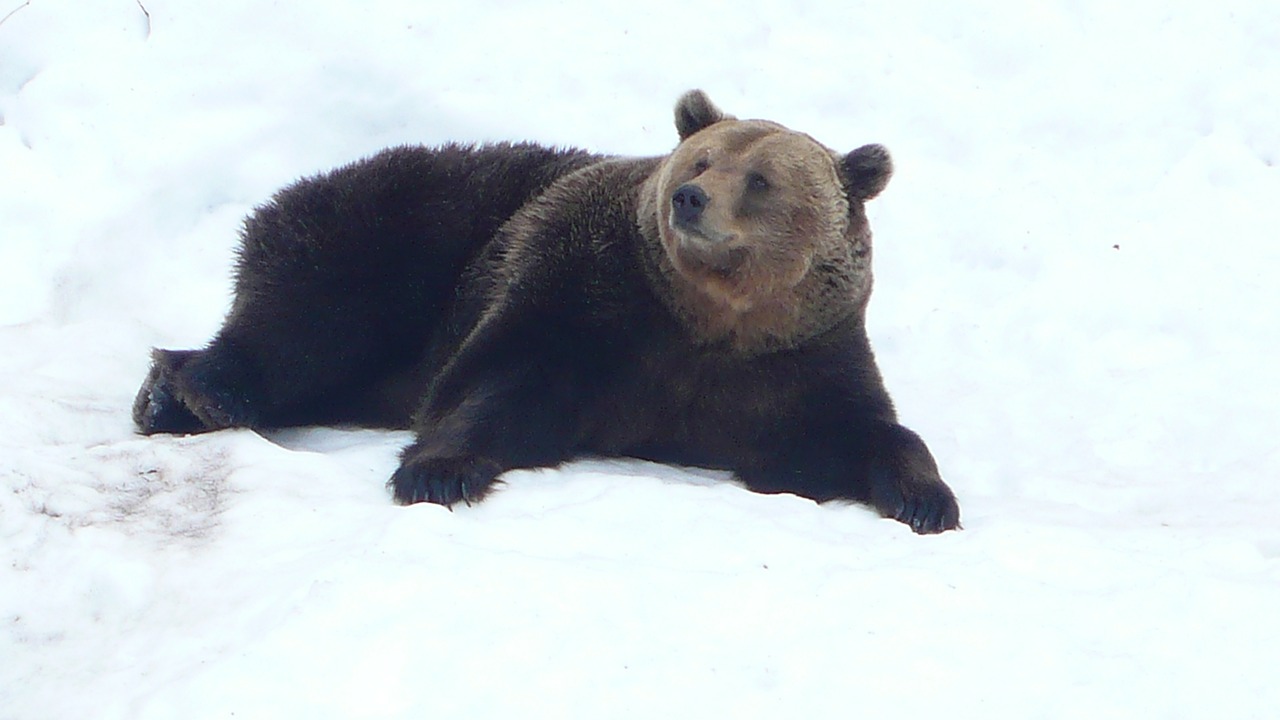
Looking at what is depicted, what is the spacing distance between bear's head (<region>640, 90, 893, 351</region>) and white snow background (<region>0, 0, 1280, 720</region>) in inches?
28.9

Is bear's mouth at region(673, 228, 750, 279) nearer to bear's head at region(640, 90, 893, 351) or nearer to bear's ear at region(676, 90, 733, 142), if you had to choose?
bear's head at region(640, 90, 893, 351)

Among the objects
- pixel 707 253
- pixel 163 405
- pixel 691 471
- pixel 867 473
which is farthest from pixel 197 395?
pixel 867 473

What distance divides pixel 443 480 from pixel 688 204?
52.2 inches

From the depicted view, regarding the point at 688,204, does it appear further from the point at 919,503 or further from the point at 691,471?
the point at 919,503

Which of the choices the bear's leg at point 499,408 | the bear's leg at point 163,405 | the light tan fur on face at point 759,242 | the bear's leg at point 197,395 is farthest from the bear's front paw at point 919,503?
the bear's leg at point 163,405

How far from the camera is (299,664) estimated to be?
132 inches

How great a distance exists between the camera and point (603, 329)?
560 cm

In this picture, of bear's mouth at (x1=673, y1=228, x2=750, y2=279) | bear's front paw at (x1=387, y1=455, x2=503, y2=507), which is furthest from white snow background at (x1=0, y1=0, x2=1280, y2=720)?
bear's mouth at (x1=673, y1=228, x2=750, y2=279)

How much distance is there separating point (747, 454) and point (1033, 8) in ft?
18.2

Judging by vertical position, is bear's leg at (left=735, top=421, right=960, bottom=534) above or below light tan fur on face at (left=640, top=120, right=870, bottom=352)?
below

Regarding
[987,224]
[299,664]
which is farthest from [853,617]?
[987,224]

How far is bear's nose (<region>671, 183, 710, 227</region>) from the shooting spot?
17.0ft

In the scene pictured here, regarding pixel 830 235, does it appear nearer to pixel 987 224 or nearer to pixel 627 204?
pixel 627 204

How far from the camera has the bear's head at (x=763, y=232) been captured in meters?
5.42
